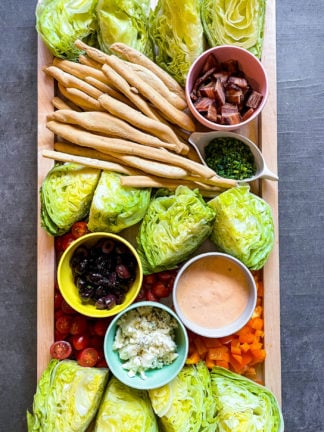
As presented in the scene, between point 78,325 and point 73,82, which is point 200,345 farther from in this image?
point 73,82

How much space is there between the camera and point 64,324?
1.54m

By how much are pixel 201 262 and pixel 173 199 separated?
0.66 feet

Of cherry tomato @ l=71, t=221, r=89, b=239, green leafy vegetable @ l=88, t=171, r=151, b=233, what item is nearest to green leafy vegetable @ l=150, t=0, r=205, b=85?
green leafy vegetable @ l=88, t=171, r=151, b=233

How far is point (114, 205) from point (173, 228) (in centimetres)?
18

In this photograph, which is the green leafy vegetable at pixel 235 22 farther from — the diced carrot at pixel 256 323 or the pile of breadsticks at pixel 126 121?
the diced carrot at pixel 256 323

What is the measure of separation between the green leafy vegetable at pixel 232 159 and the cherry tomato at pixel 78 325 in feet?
1.98

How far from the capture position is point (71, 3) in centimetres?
150

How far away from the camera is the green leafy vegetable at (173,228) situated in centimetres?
143

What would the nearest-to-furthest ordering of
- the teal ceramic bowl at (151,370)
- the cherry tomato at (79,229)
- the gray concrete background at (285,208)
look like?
the teal ceramic bowl at (151,370), the cherry tomato at (79,229), the gray concrete background at (285,208)

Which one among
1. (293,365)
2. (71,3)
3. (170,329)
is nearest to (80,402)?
(170,329)

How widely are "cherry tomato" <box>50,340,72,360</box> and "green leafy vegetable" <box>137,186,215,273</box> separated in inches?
13.0

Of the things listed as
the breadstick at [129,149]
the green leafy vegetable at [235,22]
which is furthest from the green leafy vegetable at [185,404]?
the green leafy vegetable at [235,22]

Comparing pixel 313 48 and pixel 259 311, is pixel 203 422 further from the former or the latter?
pixel 313 48

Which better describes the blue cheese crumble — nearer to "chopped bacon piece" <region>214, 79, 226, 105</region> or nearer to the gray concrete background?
the gray concrete background
